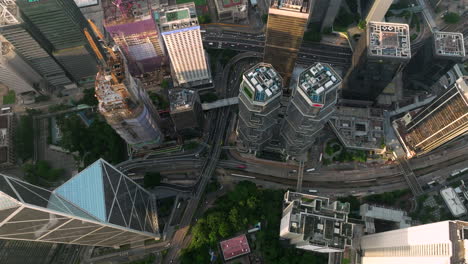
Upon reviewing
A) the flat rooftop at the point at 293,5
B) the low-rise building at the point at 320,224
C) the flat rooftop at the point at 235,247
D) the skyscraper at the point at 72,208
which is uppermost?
the flat rooftop at the point at 293,5

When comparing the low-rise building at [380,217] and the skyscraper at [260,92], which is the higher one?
the skyscraper at [260,92]

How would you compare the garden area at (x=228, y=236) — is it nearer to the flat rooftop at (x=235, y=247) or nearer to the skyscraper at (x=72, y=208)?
the flat rooftop at (x=235, y=247)

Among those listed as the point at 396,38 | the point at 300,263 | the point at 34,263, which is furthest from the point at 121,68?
the point at 396,38

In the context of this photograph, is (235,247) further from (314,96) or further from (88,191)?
(314,96)

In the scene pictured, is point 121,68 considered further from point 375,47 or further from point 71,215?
point 375,47

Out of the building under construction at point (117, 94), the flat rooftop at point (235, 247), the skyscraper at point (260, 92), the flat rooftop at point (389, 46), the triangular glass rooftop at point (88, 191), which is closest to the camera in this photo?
the triangular glass rooftop at point (88, 191)

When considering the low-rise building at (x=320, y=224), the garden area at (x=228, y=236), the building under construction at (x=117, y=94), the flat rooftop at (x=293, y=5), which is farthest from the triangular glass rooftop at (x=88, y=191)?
the flat rooftop at (x=293, y=5)

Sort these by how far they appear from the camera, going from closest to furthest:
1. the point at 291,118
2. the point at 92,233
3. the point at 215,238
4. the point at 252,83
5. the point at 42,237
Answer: the point at 42,237, the point at 92,233, the point at 252,83, the point at 291,118, the point at 215,238
